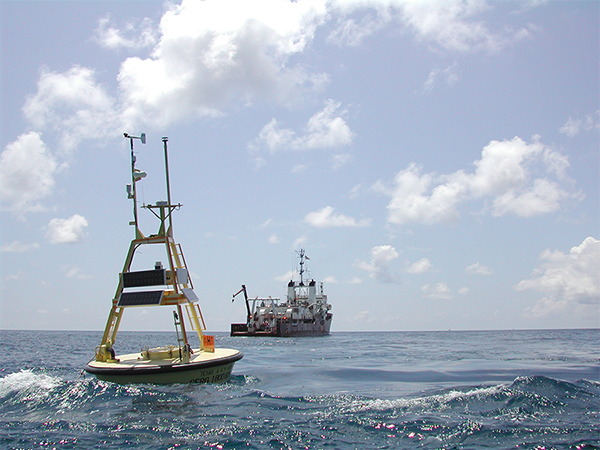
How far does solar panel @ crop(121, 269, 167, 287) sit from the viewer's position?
18422mm

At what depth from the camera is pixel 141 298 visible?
59.7 ft

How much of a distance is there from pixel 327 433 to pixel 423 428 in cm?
228

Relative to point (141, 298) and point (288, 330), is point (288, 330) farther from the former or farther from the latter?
point (141, 298)

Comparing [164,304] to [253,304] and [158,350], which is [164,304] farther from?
[253,304]

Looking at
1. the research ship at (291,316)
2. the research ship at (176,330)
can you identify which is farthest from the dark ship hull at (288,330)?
the research ship at (176,330)

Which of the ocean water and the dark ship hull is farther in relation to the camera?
the dark ship hull

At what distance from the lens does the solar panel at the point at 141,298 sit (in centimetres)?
1792

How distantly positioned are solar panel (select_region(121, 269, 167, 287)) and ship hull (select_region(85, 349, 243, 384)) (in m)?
2.96

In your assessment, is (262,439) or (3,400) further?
(3,400)

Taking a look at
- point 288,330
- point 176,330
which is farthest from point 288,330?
point 176,330

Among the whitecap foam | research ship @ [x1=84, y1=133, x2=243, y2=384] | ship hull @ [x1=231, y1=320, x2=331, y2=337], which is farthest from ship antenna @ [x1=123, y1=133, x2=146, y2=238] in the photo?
ship hull @ [x1=231, y1=320, x2=331, y2=337]

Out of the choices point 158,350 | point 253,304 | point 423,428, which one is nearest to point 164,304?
point 158,350

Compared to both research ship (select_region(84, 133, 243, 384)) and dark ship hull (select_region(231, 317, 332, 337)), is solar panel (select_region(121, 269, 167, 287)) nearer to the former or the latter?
research ship (select_region(84, 133, 243, 384))

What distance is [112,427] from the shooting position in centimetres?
1125
